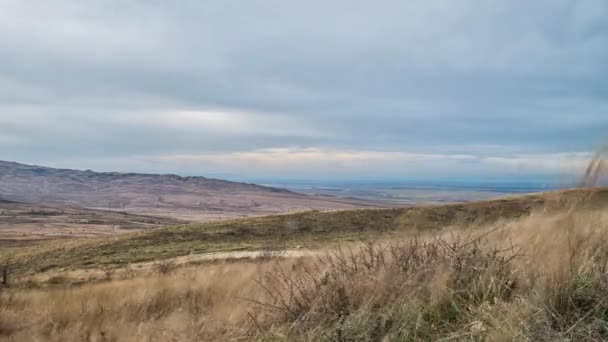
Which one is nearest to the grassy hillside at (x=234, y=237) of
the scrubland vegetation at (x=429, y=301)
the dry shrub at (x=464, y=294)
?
the scrubland vegetation at (x=429, y=301)

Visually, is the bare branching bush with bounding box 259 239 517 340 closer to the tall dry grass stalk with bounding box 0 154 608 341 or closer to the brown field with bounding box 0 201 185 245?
the tall dry grass stalk with bounding box 0 154 608 341

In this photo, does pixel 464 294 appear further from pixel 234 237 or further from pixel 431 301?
pixel 234 237

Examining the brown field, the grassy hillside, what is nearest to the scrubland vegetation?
the grassy hillside

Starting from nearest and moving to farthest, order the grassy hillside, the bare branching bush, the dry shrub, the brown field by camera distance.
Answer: the dry shrub < the bare branching bush < the grassy hillside < the brown field

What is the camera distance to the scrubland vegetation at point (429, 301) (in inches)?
126

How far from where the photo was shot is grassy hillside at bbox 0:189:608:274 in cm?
1564

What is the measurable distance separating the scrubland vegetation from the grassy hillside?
6789 mm

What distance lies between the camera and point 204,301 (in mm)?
6566

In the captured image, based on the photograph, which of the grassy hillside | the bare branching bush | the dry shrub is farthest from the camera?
the grassy hillside

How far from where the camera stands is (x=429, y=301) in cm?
366

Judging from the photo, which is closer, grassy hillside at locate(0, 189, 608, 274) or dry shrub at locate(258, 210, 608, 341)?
dry shrub at locate(258, 210, 608, 341)

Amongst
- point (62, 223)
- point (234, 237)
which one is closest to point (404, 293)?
point (234, 237)

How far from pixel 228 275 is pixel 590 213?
558 cm

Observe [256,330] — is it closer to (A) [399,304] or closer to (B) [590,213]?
(A) [399,304]
